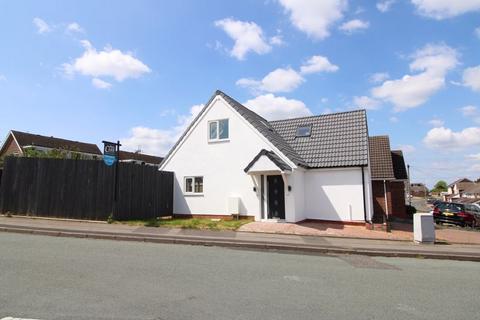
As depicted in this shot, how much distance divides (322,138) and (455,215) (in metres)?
10.6

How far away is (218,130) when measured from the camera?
63.8 feet

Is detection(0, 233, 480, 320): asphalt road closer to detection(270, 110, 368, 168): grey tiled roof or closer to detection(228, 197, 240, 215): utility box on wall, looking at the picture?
detection(228, 197, 240, 215): utility box on wall

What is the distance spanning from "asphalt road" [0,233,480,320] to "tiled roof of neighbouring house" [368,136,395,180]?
14288mm

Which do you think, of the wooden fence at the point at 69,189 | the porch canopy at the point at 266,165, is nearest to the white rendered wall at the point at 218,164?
the porch canopy at the point at 266,165

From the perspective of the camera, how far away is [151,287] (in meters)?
6.19

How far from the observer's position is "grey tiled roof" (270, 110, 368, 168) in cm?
1792

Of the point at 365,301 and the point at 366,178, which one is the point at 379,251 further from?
the point at 366,178

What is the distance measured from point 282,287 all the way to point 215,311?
190 cm

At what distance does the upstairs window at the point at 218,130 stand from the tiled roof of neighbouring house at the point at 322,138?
0.99 m

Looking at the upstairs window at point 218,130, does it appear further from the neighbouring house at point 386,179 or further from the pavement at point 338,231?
the neighbouring house at point 386,179

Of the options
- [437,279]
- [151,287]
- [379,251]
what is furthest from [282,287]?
[379,251]

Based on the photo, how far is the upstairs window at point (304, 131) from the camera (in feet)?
69.3

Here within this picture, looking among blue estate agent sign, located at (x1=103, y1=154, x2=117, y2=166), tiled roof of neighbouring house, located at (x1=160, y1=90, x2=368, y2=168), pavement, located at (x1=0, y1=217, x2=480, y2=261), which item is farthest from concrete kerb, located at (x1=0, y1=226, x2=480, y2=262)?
tiled roof of neighbouring house, located at (x1=160, y1=90, x2=368, y2=168)

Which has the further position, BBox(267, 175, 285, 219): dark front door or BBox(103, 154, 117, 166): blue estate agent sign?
BBox(267, 175, 285, 219): dark front door
